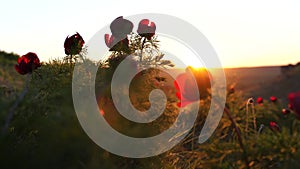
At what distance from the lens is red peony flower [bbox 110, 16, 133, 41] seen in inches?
92.7

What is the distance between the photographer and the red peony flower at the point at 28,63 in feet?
7.13

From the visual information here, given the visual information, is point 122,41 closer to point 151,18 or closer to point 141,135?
point 151,18

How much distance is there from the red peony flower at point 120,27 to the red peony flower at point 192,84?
57 centimetres

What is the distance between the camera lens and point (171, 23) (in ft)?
8.59

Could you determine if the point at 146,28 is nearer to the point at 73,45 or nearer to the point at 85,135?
the point at 73,45

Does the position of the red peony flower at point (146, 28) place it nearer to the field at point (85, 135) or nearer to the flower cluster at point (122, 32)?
the flower cluster at point (122, 32)

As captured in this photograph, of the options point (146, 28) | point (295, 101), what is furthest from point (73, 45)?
point (295, 101)

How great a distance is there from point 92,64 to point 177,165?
711 mm

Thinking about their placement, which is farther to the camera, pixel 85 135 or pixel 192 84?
pixel 192 84

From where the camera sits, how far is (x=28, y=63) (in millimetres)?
2174

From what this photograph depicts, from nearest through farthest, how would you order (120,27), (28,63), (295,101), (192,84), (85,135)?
(85,135), (295,101), (192,84), (28,63), (120,27)

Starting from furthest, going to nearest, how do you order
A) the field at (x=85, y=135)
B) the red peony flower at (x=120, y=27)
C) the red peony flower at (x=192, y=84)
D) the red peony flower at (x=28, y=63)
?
1. the red peony flower at (x=120, y=27)
2. the red peony flower at (x=28, y=63)
3. the red peony flower at (x=192, y=84)
4. the field at (x=85, y=135)

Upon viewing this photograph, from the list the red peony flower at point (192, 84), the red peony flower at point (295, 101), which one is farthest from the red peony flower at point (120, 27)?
the red peony flower at point (295, 101)

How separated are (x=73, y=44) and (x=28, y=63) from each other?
12.3 inches
